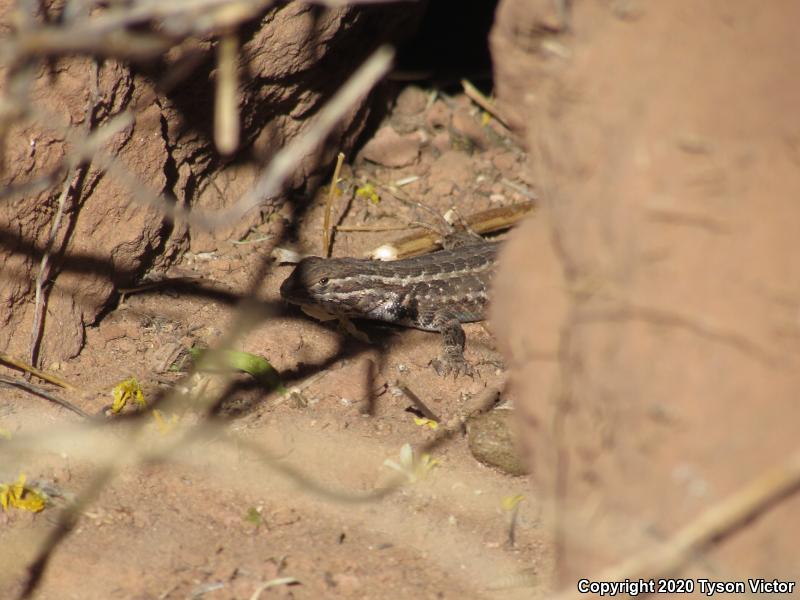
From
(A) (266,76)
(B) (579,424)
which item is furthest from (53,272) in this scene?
(B) (579,424)

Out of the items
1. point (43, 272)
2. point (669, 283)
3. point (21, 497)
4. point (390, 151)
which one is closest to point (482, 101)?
point (390, 151)

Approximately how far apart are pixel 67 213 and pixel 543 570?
334cm

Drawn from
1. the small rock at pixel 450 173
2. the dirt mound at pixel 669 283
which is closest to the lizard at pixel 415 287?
the small rock at pixel 450 173

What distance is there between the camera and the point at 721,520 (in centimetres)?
244

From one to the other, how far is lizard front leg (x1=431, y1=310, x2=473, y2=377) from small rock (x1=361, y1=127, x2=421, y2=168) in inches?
55.4

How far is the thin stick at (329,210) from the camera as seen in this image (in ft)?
22.0

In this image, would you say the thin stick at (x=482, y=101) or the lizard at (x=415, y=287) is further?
the thin stick at (x=482, y=101)

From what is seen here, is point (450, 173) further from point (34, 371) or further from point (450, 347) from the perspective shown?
point (34, 371)

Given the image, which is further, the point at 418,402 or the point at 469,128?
the point at 469,128

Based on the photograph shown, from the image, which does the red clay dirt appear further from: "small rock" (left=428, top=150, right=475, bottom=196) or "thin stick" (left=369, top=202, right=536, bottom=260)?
"small rock" (left=428, top=150, right=475, bottom=196)

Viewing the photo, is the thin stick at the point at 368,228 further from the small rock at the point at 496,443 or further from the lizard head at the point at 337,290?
the small rock at the point at 496,443

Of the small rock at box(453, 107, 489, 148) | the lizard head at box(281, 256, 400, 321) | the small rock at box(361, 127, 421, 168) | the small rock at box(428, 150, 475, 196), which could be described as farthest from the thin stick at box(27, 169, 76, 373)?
the small rock at box(453, 107, 489, 148)

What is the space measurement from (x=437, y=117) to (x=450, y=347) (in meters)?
2.34

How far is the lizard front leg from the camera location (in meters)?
5.98
